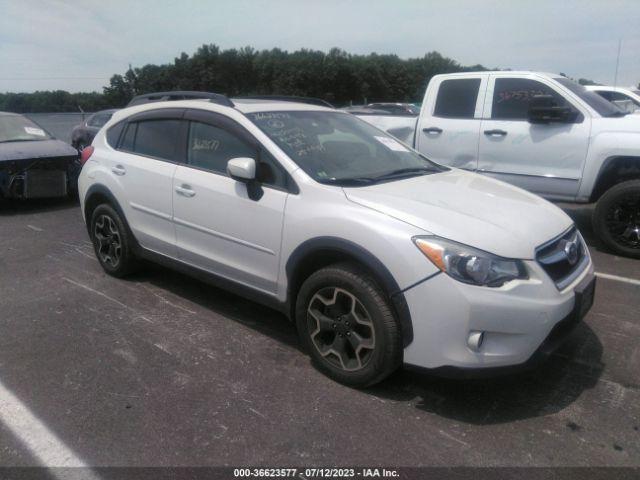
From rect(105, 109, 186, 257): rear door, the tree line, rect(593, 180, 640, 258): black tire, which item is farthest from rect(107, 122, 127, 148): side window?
the tree line

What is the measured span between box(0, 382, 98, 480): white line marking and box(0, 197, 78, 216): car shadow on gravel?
6167mm

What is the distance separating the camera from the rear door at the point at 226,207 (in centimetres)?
346

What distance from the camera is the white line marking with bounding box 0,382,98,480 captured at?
2.56m

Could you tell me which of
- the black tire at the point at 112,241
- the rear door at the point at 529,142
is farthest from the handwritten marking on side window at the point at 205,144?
the rear door at the point at 529,142

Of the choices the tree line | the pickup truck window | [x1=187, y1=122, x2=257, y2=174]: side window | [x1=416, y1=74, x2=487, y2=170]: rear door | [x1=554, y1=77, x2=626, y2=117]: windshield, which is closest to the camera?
[x1=187, y1=122, x2=257, y2=174]: side window

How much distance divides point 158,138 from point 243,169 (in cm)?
140

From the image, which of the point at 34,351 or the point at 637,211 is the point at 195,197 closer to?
the point at 34,351

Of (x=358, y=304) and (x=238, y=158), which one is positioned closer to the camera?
(x=358, y=304)

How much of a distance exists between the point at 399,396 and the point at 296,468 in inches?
32.6

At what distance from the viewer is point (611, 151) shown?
568 centimetres

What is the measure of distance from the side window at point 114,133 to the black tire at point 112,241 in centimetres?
57

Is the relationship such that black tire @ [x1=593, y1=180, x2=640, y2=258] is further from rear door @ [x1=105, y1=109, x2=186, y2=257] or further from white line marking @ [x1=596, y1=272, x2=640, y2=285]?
rear door @ [x1=105, y1=109, x2=186, y2=257]

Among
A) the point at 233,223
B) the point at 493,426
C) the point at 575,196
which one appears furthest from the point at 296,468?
the point at 575,196

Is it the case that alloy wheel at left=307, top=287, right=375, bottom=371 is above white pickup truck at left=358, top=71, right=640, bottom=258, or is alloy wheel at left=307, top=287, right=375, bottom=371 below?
below
